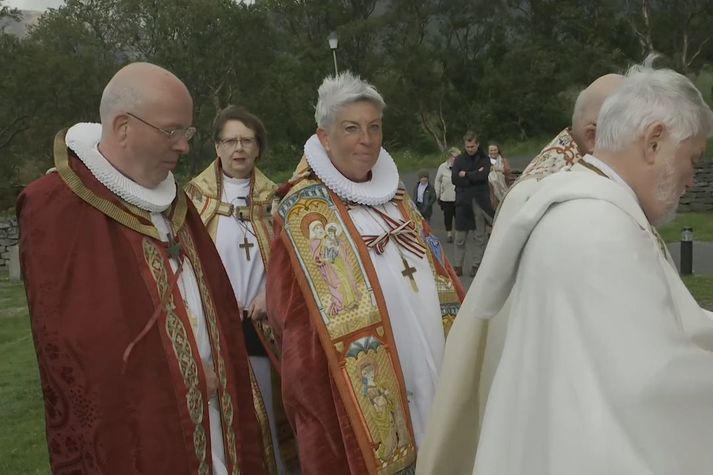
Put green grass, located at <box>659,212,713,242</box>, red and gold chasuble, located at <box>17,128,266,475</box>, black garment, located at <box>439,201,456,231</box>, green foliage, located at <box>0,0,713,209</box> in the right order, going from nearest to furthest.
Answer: red and gold chasuble, located at <box>17,128,266,475</box> < black garment, located at <box>439,201,456,231</box> < green grass, located at <box>659,212,713,242</box> < green foliage, located at <box>0,0,713,209</box>

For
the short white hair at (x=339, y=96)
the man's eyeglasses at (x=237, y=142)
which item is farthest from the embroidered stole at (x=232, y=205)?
the short white hair at (x=339, y=96)

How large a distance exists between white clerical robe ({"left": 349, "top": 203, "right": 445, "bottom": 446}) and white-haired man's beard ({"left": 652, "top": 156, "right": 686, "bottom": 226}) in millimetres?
1546

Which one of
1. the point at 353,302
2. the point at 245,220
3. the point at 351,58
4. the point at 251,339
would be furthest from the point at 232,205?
the point at 351,58

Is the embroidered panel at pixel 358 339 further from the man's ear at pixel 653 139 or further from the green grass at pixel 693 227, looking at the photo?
the green grass at pixel 693 227

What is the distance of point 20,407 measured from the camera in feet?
22.1

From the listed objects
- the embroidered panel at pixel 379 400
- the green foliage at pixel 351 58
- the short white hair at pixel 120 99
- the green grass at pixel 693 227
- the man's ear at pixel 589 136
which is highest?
the green foliage at pixel 351 58

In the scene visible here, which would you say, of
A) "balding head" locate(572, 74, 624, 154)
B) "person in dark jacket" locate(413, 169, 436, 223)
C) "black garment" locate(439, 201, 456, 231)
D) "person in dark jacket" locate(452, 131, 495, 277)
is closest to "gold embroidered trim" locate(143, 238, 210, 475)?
"balding head" locate(572, 74, 624, 154)

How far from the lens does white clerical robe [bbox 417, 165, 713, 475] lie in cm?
189

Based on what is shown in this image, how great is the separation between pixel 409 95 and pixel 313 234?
35.7 m

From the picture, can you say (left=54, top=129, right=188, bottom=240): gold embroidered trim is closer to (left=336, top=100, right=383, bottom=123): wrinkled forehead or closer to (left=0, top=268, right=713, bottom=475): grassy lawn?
(left=336, top=100, right=383, bottom=123): wrinkled forehead

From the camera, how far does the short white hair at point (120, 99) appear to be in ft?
9.29

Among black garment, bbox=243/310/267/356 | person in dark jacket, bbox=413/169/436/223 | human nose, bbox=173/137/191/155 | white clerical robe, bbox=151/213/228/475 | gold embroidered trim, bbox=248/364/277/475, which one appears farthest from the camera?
person in dark jacket, bbox=413/169/436/223

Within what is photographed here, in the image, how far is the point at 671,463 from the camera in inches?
74.3

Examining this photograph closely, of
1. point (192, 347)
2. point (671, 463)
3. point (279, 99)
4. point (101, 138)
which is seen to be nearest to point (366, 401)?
point (192, 347)
